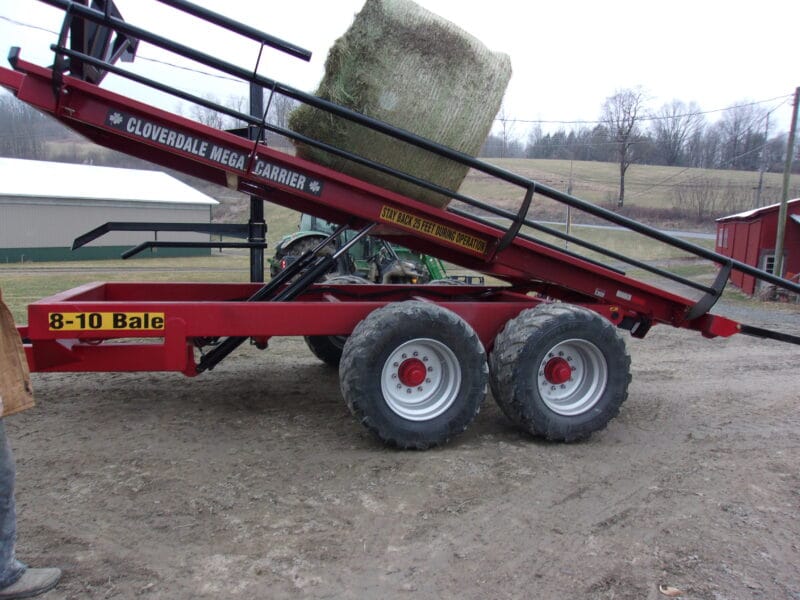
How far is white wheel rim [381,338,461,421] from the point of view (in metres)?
4.56

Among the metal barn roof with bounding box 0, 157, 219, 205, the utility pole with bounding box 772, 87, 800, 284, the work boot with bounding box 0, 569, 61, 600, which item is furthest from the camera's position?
the metal barn roof with bounding box 0, 157, 219, 205

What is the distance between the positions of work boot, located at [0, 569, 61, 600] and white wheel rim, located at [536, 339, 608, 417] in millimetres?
3247

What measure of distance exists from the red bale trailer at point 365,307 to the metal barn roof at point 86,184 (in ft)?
88.5

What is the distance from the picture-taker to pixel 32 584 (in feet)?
9.30

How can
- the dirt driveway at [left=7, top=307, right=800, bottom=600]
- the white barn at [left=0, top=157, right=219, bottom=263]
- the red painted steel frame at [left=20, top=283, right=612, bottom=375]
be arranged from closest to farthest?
1. the dirt driveway at [left=7, top=307, right=800, bottom=600]
2. the red painted steel frame at [left=20, top=283, right=612, bottom=375]
3. the white barn at [left=0, top=157, right=219, bottom=263]

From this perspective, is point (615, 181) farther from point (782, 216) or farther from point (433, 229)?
point (433, 229)

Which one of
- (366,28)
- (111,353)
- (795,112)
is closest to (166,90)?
(366,28)

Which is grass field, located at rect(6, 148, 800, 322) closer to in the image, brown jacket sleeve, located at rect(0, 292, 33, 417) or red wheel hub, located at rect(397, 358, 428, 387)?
red wheel hub, located at rect(397, 358, 428, 387)

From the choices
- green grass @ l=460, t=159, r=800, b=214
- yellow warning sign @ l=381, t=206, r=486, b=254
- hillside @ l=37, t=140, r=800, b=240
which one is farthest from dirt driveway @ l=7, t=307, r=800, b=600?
green grass @ l=460, t=159, r=800, b=214

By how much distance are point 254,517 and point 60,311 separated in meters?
1.83

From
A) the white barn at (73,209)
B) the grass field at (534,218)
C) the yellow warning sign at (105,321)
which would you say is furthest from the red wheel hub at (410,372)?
the white barn at (73,209)

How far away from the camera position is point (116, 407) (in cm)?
536

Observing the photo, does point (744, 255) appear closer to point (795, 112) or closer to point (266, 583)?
point (795, 112)

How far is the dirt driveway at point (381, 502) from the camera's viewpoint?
3029 millimetres
